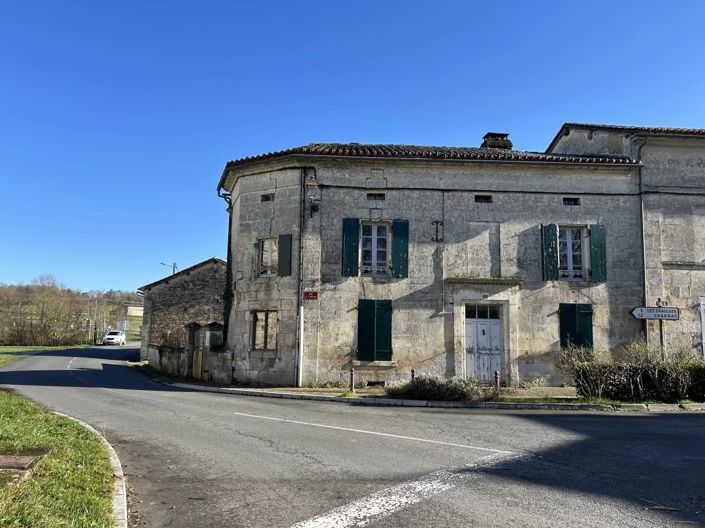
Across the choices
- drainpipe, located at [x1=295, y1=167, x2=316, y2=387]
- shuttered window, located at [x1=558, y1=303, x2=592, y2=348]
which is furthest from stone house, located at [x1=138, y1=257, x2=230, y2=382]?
shuttered window, located at [x1=558, y1=303, x2=592, y2=348]

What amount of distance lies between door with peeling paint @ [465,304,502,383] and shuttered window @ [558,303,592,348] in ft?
6.48

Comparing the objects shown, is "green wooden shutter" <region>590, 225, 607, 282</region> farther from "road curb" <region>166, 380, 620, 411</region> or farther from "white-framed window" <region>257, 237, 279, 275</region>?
"white-framed window" <region>257, 237, 279, 275</region>

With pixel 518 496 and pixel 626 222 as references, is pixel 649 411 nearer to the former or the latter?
pixel 626 222

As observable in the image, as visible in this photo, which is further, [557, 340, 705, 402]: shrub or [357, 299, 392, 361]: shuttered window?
[357, 299, 392, 361]: shuttered window

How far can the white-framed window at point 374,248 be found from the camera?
16.7m

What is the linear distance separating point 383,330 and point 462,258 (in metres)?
3.44

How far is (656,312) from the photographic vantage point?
16.3m

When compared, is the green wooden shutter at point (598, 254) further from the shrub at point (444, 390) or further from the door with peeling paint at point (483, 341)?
→ the shrub at point (444, 390)

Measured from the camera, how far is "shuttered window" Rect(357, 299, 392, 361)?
53.0 feet

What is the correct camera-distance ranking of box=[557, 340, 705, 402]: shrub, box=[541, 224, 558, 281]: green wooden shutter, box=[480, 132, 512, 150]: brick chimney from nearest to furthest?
box=[557, 340, 705, 402]: shrub → box=[541, 224, 558, 281]: green wooden shutter → box=[480, 132, 512, 150]: brick chimney

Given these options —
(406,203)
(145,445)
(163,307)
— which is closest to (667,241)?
(406,203)

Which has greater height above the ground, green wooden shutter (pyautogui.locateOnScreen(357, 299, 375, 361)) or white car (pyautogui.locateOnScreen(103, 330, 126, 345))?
green wooden shutter (pyautogui.locateOnScreen(357, 299, 375, 361))

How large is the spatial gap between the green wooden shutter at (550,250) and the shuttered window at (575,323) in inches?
42.1

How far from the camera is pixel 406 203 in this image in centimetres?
1689
